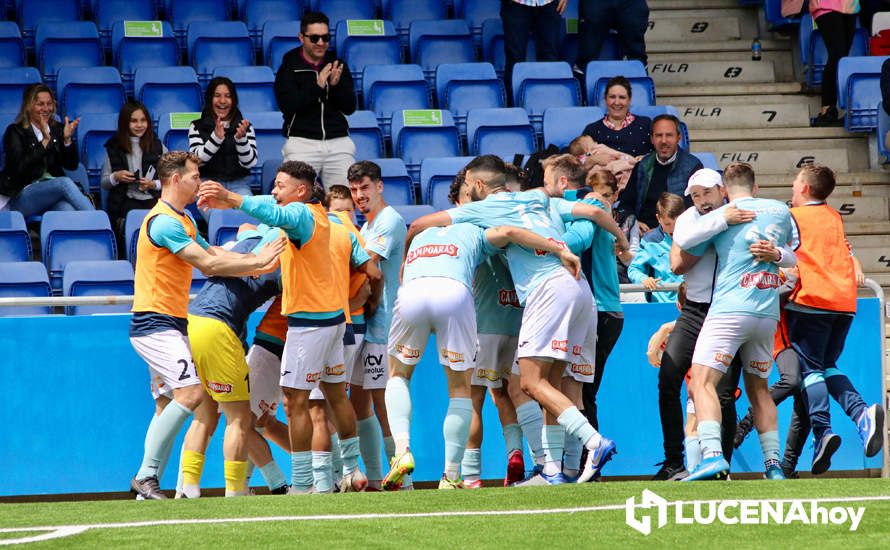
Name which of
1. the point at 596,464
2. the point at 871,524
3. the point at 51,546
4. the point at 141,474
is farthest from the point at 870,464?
the point at 51,546

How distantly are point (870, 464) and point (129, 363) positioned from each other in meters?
5.59

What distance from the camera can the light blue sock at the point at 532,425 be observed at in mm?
8945

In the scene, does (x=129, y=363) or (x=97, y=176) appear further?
(x=97, y=176)

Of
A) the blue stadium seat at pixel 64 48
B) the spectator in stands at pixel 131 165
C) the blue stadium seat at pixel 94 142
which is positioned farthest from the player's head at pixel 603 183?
the blue stadium seat at pixel 64 48

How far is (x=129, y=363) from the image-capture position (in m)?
10.1

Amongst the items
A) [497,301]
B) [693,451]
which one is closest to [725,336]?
[693,451]

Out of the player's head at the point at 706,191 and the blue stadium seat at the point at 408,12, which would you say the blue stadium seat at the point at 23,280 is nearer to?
the player's head at the point at 706,191

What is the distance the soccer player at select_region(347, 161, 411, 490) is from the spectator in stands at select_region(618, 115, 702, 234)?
2.77 meters

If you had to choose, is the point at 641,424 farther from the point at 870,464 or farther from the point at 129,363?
the point at 129,363

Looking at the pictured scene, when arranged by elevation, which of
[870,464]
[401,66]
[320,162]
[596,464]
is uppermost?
[401,66]

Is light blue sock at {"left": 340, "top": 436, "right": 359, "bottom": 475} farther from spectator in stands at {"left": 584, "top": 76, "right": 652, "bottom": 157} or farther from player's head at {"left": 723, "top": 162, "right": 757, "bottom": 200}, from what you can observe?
spectator in stands at {"left": 584, "top": 76, "right": 652, "bottom": 157}

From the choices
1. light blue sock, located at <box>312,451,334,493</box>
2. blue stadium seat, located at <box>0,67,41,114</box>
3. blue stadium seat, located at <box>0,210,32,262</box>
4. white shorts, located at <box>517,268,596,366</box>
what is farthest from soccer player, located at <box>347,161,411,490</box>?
blue stadium seat, located at <box>0,67,41,114</box>

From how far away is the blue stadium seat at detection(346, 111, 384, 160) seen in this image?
42.1 ft

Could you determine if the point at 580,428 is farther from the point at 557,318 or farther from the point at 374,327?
the point at 374,327
